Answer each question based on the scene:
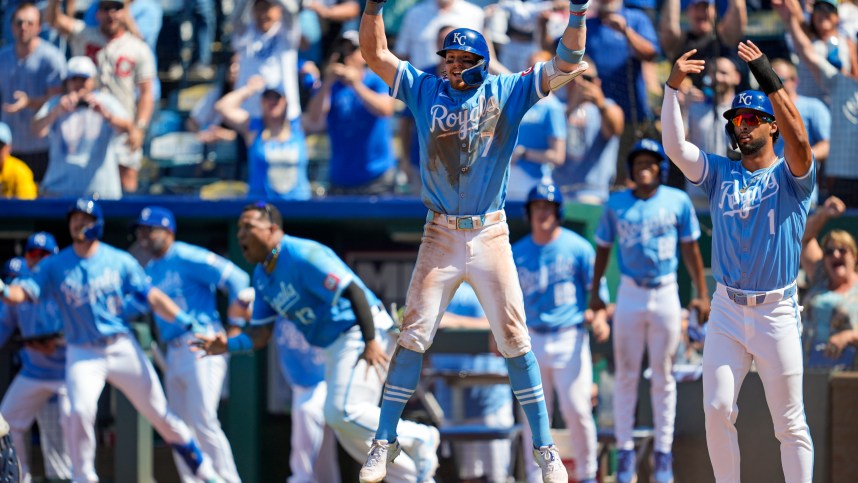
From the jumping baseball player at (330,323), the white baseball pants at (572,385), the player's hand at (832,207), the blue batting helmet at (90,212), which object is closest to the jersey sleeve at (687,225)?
the white baseball pants at (572,385)

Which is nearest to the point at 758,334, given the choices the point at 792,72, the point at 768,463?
the point at 768,463

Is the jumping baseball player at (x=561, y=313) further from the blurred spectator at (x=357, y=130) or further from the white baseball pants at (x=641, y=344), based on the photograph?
the blurred spectator at (x=357, y=130)

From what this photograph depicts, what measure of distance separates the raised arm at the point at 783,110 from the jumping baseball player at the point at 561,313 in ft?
9.70

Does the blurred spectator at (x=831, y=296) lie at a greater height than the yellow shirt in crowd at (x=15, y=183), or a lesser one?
lesser

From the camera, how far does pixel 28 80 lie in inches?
505

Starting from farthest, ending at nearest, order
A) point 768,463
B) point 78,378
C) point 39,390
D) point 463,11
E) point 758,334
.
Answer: point 463,11 → point 39,390 → point 78,378 → point 768,463 → point 758,334

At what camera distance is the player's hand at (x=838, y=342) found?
1012cm

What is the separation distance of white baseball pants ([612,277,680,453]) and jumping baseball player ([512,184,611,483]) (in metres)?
0.23

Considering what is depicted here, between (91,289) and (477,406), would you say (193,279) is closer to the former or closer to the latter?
(91,289)

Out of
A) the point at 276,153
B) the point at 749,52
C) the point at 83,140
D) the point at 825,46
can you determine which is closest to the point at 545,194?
the point at 276,153

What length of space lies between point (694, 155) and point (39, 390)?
567 centimetres

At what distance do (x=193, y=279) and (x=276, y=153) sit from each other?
1.31m

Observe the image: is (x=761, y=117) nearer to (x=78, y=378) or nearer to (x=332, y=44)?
(x=78, y=378)

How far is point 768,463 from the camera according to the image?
9422 mm
